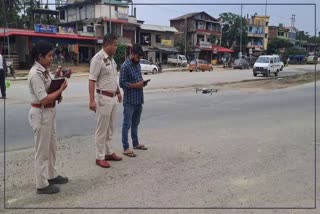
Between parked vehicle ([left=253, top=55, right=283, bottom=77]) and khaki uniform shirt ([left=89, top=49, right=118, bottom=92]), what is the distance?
28.3m

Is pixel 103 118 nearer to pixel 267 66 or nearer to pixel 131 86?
pixel 131 86

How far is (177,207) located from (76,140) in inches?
142

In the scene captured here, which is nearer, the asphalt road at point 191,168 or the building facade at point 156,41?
the asphalt road at point 191,168

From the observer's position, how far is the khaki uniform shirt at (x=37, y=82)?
4160 mm

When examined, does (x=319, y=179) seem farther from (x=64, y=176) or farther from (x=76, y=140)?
(x=76, y=140)

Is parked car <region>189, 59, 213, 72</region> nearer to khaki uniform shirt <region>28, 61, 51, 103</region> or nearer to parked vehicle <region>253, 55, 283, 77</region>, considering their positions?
parked vehicle <region>253, 55, 283, 77</region>

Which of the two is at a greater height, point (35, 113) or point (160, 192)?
point (35, 113)

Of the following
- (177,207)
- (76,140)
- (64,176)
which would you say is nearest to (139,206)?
(177,207)

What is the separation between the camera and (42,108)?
4.27m

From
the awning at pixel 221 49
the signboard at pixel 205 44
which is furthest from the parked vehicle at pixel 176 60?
the signboard at pixel 205 44

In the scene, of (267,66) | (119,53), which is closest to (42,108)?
(119,53)

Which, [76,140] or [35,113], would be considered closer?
[35,113]

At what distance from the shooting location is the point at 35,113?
4.26 meters

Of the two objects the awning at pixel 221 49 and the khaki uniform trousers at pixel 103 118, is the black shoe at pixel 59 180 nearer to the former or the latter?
the khaki uniform trousers at pixel 103 118
